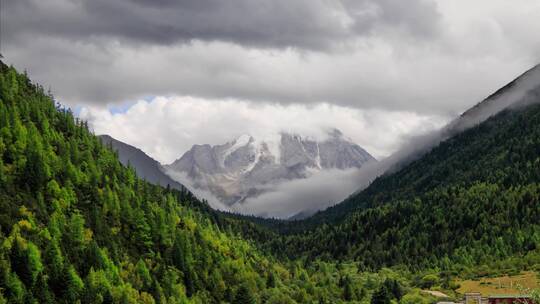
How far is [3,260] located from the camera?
198m

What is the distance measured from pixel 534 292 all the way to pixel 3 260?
148286mm

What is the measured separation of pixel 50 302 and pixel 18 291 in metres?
8.89

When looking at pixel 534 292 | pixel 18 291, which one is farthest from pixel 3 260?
pixel 534 292

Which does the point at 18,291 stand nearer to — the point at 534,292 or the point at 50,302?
the point at 50,302

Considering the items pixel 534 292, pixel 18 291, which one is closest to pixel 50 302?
pixel 18 291

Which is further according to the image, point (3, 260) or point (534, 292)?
point (3, 260)

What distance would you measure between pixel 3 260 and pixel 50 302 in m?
16.0

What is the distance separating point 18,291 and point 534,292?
14188 centimetres

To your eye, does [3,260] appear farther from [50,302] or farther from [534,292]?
[534,292]

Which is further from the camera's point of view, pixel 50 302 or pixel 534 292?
pixel 50 302

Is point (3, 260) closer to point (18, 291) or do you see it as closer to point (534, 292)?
point (18, 291)

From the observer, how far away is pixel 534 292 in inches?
3403

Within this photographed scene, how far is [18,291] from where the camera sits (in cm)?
19325

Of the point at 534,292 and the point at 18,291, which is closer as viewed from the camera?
the point at 534,292
